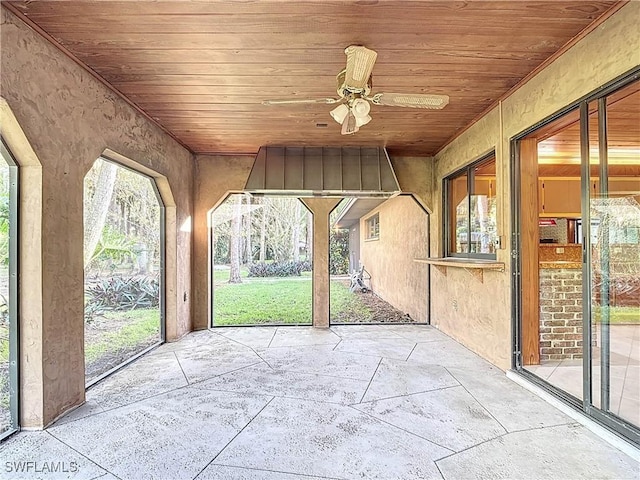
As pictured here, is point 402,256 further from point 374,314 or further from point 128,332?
point 128,332

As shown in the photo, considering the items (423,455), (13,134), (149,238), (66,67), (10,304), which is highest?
(66,67)

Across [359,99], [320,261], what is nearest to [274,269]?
[320,261]

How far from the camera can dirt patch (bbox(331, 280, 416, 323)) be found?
6.98m

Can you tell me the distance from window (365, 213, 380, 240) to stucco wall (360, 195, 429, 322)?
0.18m

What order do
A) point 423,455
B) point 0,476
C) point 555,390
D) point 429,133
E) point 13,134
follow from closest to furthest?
point 0,476 < point 423,455 < point 13,134 < point 555,390 < point 429,133

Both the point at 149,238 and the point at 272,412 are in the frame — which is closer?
the point at 272,412

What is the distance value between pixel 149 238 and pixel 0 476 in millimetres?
3322

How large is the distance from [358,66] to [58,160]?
2.24 m

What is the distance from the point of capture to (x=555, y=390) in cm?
294

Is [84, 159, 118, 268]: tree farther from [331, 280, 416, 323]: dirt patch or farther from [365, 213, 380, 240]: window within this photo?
[365, 213, 380, 240]: window

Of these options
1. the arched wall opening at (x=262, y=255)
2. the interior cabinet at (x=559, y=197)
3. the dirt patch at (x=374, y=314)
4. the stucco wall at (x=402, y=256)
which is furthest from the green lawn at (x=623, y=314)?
the arched wall opening at (x=262, y=255)

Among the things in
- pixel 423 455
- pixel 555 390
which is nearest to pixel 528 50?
pixel 555 390

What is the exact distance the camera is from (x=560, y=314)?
12.0 ft

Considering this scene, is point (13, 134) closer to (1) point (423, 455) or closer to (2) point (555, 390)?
(1) point (423, 455)
